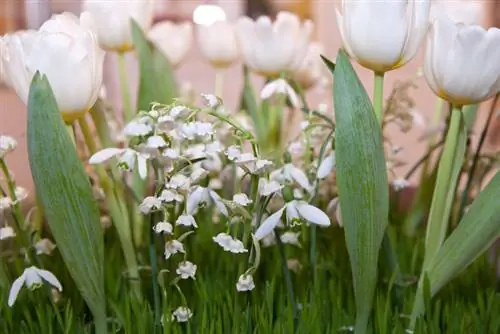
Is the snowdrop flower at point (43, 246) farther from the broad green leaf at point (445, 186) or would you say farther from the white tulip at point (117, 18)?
the broad green leaf at point (445, 186)

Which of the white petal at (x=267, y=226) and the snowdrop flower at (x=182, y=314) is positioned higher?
the white petal at (x=267, y=226)

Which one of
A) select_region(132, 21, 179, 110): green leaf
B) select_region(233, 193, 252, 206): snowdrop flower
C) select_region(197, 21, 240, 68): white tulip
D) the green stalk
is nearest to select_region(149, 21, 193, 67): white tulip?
select_region(197, 21, 240, 68): white tulip

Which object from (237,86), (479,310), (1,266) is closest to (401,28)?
(479,310)

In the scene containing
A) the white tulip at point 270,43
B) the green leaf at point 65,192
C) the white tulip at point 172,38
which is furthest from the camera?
the white tulip at point 172,38

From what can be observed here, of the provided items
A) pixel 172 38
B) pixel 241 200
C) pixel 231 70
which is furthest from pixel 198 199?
pixel 231 70

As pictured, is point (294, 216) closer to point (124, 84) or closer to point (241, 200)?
point (241, 200)

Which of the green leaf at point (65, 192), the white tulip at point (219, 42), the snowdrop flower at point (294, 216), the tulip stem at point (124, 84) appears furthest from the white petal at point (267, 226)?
the white tulip at point (219, 42)
